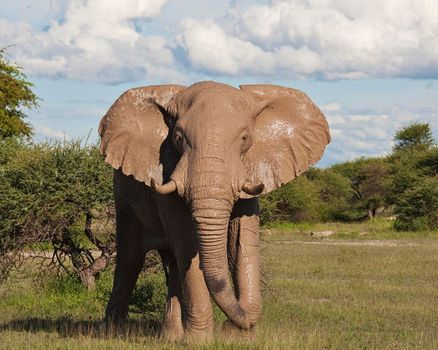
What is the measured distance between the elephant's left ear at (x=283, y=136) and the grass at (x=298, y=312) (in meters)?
1.36

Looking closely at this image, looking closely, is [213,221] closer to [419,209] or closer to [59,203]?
[59,203]

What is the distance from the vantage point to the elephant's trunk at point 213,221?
7.08 metres

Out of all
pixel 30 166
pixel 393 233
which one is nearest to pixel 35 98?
pixel 393 233

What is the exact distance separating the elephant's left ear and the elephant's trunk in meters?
0.75

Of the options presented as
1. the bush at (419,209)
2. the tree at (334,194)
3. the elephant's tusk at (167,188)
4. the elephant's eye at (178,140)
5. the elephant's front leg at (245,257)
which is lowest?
the elephant's front leg at (245,257)

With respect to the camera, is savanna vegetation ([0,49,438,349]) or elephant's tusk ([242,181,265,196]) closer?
elephant's tusk ([242,181,265,196])

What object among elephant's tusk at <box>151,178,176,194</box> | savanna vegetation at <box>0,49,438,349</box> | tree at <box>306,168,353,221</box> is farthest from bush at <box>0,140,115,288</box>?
tree at <box>306,168,353,221</box>

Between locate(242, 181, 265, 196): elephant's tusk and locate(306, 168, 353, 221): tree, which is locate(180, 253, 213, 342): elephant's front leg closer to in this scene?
locate(242, 181, 265, 196): elephant's tusk

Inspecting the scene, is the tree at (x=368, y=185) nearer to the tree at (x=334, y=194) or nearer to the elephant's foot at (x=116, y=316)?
the tree at (x=334, y=194)

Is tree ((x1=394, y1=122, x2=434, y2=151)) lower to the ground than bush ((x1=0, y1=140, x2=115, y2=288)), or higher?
higher

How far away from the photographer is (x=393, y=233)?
3869 centimetres

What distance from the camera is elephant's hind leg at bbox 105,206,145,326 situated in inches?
398

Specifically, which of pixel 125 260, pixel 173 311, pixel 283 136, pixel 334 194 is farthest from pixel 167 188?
pixel 334 194

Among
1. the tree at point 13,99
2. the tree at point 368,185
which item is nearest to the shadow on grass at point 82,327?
the tree at point 13,99
